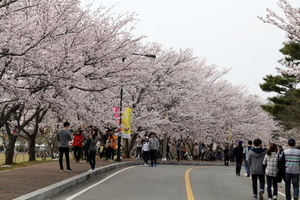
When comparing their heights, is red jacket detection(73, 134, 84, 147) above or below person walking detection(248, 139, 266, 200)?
above

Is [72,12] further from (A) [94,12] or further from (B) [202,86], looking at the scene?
(B) [202,86]

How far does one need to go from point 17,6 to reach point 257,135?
4557cm

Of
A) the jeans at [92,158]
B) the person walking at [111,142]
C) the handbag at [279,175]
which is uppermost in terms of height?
the person walking at [111,142]

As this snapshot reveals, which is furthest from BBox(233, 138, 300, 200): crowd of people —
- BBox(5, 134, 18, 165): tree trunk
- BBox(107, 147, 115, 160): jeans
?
BBox(107, 147, 115, 160): jeans

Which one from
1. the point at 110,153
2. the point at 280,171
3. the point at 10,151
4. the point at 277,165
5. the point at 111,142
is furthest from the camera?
the point at 110,153

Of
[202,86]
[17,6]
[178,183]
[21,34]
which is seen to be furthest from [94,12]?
[202,86]

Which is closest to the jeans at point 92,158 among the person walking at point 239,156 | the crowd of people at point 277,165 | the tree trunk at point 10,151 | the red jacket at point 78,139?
the red jacket at point 78,139

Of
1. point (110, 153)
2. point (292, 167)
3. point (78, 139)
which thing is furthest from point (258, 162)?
point (110, 153)

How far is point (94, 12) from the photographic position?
61.9 feet

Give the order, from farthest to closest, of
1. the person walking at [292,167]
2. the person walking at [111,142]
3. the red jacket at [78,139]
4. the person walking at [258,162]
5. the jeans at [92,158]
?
the person walking at [111,142] → the red jacket at [78,139] → the jeans at [92,158] → the person walking at [258,162] → the person walking at [292,167]

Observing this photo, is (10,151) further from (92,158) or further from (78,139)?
(92,158)

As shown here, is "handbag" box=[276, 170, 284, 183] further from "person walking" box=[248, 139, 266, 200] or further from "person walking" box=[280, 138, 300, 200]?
"person walking" box=[248, 139, 266, 200]

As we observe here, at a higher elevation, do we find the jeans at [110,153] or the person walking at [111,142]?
the person walking at [111,142]

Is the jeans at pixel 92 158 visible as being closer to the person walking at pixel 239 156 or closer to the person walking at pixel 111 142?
the person walking at pixel 239 156
